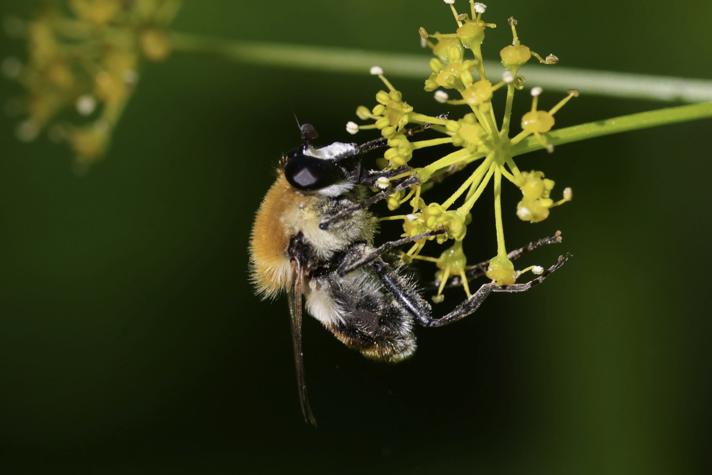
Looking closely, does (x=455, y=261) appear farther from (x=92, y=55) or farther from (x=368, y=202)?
(x=92, y=55)

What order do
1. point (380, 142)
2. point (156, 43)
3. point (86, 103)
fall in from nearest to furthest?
1. point (380, 142)
2. point (156, 43)
3. point (86, 103)

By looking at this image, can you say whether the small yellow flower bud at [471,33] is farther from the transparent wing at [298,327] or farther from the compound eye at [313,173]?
the transparent wing at [298,327]

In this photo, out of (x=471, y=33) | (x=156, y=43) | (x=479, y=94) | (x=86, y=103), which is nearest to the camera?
(x=479, y=94)

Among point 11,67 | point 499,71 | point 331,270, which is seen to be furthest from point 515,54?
point 11,67

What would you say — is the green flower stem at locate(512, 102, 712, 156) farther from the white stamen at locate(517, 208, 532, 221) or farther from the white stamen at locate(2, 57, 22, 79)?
the white stamen at locate(2, 57, 22, 79)

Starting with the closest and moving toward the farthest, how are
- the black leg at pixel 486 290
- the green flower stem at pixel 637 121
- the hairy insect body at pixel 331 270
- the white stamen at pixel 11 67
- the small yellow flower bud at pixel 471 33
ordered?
the green flower stem at pixel 637 121 < the small yellow flower bud at pixel 471 33 < the black leg at pixel 486 290 < the hairy insect body at pixel 331 270 < the white stamen at pixel 11 67

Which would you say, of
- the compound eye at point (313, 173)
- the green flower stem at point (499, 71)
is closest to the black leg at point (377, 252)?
the compound eye at point (313, 173)

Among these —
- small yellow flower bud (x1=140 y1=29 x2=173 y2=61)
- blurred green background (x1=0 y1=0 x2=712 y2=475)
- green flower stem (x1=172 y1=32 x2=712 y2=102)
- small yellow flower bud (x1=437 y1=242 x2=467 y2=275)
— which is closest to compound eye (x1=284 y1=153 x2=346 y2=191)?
small yellow flower bud (x1=437 y1=242 x2=467 y2=275)
